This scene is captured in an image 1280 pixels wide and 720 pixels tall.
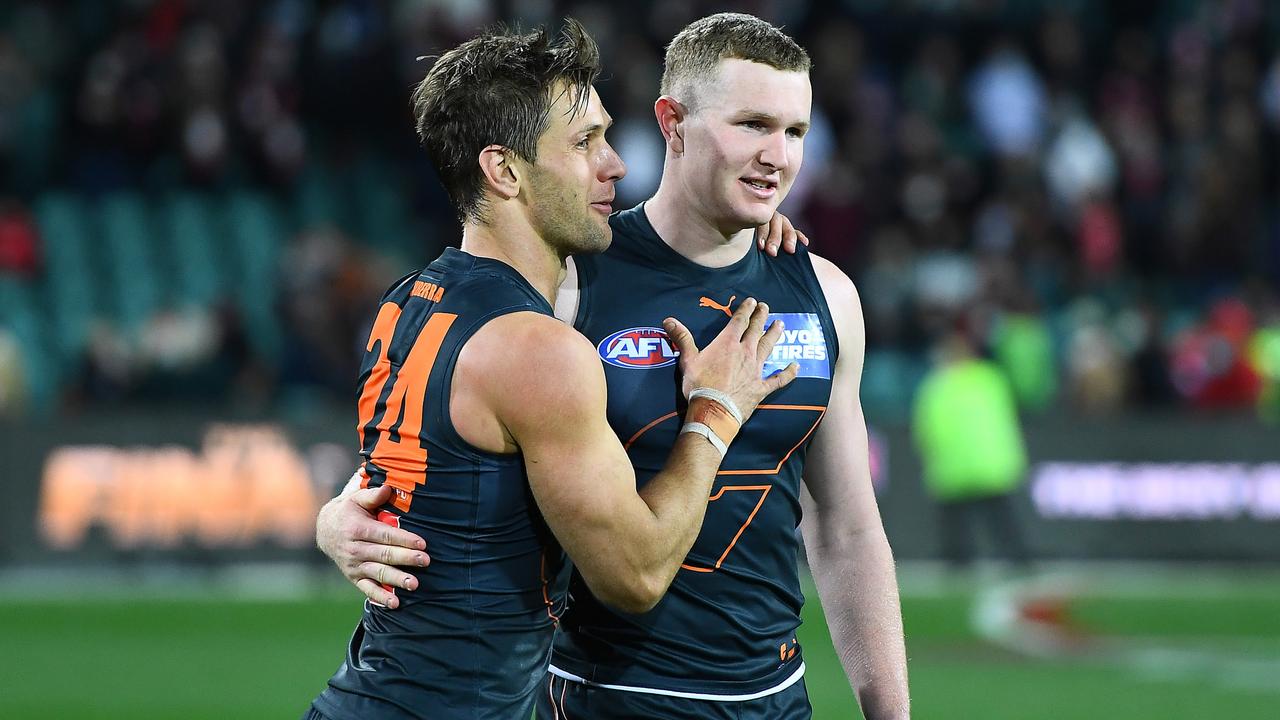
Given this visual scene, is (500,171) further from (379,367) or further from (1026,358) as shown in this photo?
(1026,358)

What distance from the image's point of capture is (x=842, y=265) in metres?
17.4

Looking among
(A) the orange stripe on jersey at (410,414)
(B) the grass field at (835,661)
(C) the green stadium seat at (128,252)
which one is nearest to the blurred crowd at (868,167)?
(C) the green stadium seat at (128,252)

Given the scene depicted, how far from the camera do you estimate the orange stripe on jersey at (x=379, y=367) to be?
3.78 metres

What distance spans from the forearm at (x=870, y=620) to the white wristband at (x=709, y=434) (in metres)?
0.64

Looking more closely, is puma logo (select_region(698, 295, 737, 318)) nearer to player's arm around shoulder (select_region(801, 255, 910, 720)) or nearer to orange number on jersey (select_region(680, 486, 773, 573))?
player's arm around shoulder (select_region(801, 255, 910, 720))

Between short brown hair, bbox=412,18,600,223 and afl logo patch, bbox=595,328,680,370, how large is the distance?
0.47 meters

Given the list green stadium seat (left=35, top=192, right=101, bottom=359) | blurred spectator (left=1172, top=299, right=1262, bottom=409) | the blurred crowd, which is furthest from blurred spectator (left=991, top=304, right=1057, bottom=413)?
green stadium seat (left=35, top=192, right=101, bottom=359)

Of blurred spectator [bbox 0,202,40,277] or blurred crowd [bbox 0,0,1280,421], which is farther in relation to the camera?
blurred spectator [bbox 0,202,40,277]

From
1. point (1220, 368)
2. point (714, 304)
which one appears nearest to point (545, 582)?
point (714, 304)

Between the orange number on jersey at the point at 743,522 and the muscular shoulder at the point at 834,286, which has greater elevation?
the muscular shoulder at the point at 834,286

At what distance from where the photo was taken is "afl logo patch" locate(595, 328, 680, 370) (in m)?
4.07

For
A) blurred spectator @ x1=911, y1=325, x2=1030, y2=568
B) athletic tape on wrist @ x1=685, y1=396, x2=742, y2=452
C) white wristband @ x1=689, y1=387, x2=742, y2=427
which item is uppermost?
blurred spectator @ x1=911, y1=325, x2=1030, y2=568

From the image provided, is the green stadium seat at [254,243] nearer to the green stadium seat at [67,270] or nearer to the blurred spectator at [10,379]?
the green stadium seat at [67,270]

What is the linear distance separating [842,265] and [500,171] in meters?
13.8
